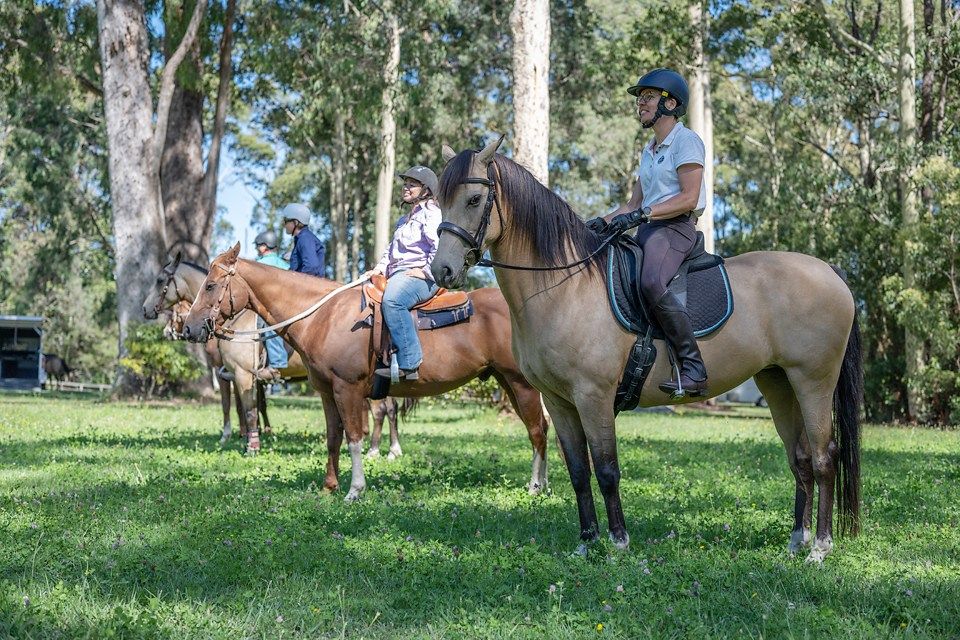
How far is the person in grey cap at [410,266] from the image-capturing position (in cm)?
920

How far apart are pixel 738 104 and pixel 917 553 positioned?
3928 centimetres

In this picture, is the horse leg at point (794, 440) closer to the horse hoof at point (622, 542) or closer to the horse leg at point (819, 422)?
the horse leg at point (819, 422)

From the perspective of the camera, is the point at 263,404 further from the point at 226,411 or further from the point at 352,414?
the point at 352,414

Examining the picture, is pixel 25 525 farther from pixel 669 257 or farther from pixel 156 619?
pixel 669 257

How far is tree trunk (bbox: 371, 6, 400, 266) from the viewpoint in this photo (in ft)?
88.9

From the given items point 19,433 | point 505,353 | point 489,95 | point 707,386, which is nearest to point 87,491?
point 505,353

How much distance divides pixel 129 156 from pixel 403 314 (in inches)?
647

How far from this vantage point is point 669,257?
645cm

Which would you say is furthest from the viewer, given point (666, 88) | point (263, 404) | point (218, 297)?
point (263, 404)

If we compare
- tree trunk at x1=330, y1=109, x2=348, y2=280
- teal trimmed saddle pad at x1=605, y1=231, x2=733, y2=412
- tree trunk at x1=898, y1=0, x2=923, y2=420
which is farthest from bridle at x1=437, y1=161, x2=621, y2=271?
tree trunk at x1=330, y1=109, x2=348, y2=280

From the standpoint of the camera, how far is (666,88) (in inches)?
259

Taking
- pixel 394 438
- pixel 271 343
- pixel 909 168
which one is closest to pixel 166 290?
pixel 271 343

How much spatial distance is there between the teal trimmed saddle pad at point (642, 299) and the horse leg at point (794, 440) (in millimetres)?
964

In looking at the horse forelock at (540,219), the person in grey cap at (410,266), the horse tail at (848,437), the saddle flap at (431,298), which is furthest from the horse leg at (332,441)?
the horse tail at (848,437)
